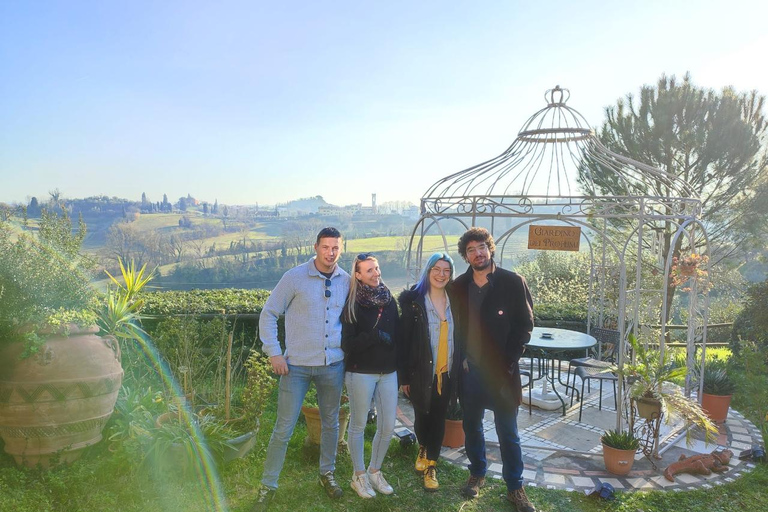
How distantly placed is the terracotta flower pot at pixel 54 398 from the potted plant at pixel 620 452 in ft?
12.7

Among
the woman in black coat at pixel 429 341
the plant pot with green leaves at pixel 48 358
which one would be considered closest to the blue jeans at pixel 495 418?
the woman in black coat at pixel 429 341

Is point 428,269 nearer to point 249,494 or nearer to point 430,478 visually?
point 430,478

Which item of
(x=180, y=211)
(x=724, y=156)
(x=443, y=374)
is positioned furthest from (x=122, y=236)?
(x=724, y=156)

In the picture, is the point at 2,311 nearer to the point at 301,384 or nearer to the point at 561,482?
the point at 301,384

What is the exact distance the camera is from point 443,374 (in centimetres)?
336

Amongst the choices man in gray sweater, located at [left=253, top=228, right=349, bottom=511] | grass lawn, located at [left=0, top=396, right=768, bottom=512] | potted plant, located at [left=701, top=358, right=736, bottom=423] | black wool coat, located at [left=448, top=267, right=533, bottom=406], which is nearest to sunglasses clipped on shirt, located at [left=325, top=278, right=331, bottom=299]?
man in gray sweater, located at [left=253, top=228, right=349, bottom=511]

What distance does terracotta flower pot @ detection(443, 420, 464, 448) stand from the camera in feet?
14.2

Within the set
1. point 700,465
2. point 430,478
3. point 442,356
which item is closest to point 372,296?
point 442,356

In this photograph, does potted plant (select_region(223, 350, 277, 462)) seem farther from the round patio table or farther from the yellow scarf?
the round patio table

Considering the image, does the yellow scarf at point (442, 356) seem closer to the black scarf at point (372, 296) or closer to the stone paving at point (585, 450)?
the black scarf at point (372, 296)

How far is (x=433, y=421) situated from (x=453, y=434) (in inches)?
38.3

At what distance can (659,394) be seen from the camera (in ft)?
13.0

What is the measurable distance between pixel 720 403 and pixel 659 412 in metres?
1.72

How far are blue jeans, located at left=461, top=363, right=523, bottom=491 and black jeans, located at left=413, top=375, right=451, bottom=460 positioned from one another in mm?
142
